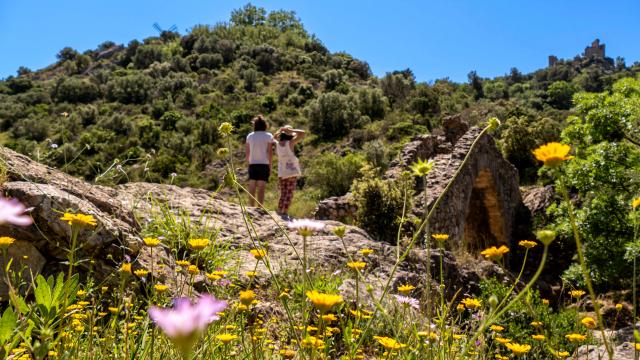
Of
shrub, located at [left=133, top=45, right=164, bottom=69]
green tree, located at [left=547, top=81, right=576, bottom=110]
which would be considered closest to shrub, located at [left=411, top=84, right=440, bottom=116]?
green tree, located at [left=547, top=81, right=576, bottom=110]

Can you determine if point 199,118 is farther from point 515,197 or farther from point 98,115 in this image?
point 515,197

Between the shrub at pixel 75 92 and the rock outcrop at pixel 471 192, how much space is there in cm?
2930

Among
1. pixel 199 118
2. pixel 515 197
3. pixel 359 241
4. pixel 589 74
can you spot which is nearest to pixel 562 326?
pixel 359 241

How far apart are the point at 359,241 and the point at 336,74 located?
112 feet

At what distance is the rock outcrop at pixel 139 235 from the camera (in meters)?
2.79

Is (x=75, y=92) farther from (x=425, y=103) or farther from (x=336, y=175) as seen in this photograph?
(x=336, y=175)

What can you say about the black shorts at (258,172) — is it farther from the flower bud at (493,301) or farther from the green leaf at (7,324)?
the flower bud at (493,301)

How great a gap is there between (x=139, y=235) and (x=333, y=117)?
83.1 ft

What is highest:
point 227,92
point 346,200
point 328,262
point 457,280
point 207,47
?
point 207,47

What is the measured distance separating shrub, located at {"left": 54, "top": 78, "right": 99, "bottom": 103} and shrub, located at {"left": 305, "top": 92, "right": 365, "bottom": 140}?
58.8 feet

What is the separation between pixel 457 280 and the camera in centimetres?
544

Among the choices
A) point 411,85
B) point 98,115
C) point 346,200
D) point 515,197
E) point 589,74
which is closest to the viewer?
point 346,200

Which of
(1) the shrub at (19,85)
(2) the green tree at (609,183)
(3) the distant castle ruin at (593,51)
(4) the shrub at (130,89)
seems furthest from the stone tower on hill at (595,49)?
(2) the green tree at (609,183)

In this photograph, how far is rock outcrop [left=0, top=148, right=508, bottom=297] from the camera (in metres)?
2.79
